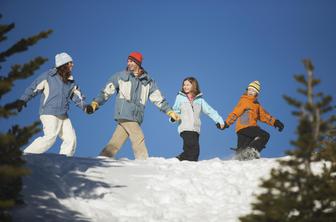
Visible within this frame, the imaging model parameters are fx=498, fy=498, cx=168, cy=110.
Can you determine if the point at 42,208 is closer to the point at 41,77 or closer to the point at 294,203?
the point at 294,203

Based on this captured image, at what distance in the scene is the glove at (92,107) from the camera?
41.1 feet

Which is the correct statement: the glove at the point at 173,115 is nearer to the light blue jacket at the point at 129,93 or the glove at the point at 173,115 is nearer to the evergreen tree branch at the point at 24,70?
the light blue jacket at the point at 129,93

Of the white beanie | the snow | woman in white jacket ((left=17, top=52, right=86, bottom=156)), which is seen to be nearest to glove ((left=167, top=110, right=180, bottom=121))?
woman in white jacket ((left=17, top=52, right=86, bottom=156))

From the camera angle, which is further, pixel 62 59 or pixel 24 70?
pixel 62 59

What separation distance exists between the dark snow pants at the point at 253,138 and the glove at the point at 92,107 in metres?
4.01

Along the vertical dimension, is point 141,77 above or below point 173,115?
above

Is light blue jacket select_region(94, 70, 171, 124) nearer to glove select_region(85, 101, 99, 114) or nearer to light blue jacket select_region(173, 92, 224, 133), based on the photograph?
glove select_region(85, 101, 99, 114)

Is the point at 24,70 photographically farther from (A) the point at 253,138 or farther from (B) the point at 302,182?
(A) the point at 253,138

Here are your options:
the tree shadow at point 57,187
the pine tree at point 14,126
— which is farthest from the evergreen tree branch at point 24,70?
the tree shadow at point 57,187

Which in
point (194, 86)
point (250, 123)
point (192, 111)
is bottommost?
point (250, 123)

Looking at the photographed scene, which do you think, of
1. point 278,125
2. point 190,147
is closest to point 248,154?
→ point 190,147

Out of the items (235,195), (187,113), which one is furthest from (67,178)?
(187,113)

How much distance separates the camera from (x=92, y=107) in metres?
12.7

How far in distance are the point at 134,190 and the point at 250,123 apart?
19.3ft
